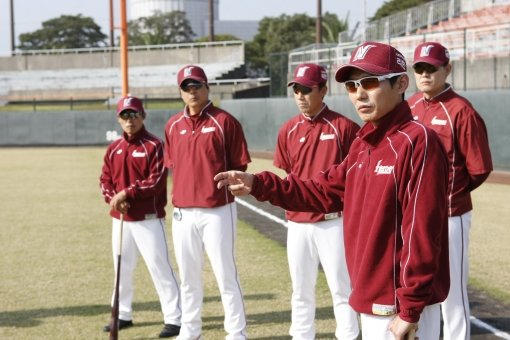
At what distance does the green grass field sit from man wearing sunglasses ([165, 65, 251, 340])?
49 cm

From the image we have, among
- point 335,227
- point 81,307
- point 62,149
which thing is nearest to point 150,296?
point 81,307

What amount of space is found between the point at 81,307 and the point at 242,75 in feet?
177

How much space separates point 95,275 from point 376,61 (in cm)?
674

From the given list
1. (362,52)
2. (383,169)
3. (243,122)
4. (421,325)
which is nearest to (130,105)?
(362,52)

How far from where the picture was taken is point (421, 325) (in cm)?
369

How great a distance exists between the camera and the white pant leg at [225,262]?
6.56 meters

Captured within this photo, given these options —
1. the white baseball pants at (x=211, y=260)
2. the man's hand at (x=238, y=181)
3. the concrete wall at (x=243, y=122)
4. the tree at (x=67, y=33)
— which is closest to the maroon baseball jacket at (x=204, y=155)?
the white baseball pants at (x=211, y=260)

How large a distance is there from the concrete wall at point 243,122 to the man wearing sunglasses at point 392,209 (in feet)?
54.8

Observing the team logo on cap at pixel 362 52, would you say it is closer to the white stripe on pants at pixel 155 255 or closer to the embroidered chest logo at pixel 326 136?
the embroidered chest logo at pixel 326 136

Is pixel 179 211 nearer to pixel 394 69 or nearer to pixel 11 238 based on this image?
pixel 394 69

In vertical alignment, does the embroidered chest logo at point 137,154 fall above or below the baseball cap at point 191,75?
below

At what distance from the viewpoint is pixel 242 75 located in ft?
201

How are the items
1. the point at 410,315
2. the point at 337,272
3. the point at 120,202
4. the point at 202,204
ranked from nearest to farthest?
1. the point at 410,315
2. the point at 337,272
3. the point at 202,204
4. the point at 120,202

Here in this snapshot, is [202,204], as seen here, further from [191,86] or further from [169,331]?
[169,331]
